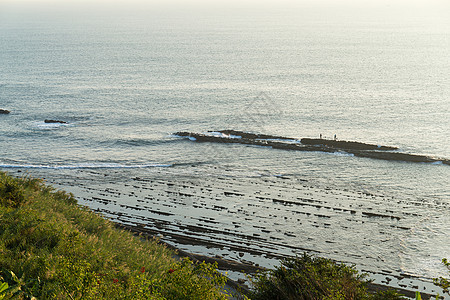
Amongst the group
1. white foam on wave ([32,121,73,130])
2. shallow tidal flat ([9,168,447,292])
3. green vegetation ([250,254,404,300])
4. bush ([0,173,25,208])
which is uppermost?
white foam on wave ([32,121,73,130])

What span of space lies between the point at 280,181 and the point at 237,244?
1606cm

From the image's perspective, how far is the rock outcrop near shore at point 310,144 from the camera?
54.4m

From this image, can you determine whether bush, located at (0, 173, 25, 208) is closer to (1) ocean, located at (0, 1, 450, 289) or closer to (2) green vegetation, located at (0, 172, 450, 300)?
(2) green vegetation, located at (0, 172, 450, 300)

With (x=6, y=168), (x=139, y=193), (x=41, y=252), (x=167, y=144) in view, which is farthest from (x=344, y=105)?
(x=41, y=252)

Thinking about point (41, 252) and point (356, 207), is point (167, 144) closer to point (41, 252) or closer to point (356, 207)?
point (356, 207)

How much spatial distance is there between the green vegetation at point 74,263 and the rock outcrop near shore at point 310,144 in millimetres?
36524

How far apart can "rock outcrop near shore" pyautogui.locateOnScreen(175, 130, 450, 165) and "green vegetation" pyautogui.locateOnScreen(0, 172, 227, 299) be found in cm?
3652

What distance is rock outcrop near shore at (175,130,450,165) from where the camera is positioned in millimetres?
54375

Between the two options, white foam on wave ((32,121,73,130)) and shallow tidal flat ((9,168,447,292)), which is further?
white foam on wave ((32,121,73,130))

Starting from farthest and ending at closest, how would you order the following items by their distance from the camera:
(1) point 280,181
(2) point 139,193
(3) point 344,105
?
(3) point 344,105 → (1) point 280,181 → (2) point 139,193

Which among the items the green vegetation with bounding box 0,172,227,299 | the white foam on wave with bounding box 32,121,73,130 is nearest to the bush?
the green vegetation with bounding box 0,172,227,299

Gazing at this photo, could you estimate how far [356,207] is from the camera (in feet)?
128

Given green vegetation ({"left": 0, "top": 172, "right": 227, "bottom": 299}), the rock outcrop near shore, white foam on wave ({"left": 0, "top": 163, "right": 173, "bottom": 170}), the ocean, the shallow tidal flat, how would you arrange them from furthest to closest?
the rock outcrop near shore
white foam on wave ({"left": 0, "top": 163, "right": 173, "bottom": 170})
the ocean
the shallow tidal flat
green vegetation ({"left": 0, "top": 172, "right": 227, "bottom": 299})

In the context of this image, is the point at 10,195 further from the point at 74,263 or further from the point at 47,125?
the point at 47,125
